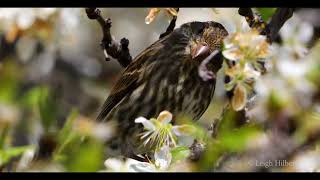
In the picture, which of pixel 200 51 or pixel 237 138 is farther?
pixel 200 51

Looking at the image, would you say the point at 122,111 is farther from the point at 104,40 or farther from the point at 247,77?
Result: the point at 247,77

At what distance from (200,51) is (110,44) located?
0.66 feet

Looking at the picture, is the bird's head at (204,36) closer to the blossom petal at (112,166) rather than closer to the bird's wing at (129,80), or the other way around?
the bird's wing at (129,80)

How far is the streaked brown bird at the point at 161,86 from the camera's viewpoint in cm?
145

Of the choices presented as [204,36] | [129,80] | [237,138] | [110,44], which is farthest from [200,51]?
[237,138]

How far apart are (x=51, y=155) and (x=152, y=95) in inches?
22.2

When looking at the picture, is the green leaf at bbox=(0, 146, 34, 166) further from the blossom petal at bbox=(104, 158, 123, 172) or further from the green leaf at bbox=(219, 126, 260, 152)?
the green leaf at bbox=(219, 126, 260, 152)

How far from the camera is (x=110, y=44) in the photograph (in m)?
1.34

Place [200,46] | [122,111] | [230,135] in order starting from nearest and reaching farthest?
[230,135], [200,46], [122,111]

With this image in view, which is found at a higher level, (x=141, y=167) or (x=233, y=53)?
(x=233, y=53)

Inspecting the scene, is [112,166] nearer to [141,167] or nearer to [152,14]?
[141,167]

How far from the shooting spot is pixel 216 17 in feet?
4.06

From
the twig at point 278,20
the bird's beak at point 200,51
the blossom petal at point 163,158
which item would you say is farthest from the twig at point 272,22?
the blossom petal at point 163,158
